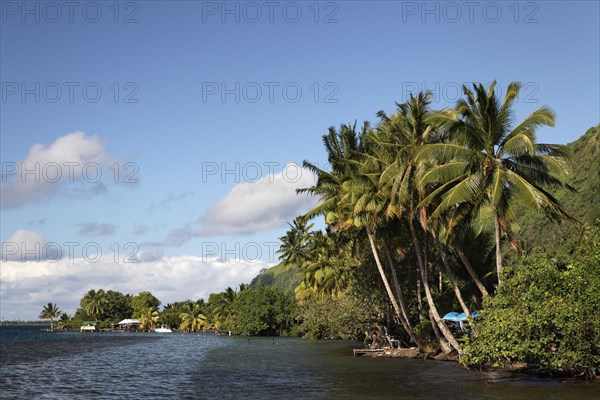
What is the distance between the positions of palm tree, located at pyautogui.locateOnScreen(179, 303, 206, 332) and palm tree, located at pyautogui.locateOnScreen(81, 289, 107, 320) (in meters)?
39.8

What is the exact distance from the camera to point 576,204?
10225 centimetres

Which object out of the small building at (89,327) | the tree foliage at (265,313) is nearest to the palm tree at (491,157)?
the tree foliage at (265,313)

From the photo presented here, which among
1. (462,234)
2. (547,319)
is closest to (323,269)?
(462,234)

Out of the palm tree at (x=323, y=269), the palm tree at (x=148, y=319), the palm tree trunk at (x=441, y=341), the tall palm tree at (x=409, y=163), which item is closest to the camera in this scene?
the tall palm tree at (x=409, y=163)

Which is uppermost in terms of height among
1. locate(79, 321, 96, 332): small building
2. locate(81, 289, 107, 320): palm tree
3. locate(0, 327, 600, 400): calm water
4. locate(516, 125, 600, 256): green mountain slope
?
locate(516, 125, 600, 256): green mountain slope

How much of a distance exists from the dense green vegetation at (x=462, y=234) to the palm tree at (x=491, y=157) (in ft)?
0.21

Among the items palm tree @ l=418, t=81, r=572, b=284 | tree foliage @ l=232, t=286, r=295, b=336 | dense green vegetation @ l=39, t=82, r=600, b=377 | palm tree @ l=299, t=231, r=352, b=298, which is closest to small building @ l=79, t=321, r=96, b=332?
tree foliage @ l=232, t=286, r=295, b=336

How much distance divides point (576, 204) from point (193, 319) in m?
101

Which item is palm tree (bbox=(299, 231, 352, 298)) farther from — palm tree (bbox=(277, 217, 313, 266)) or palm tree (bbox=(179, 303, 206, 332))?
palm tree (bbox=(179, 303, 206, 332))

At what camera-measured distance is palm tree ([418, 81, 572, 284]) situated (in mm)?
30156

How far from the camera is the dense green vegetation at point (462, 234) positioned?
27.0 meters

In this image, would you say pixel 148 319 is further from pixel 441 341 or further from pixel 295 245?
→ pixel 441 341

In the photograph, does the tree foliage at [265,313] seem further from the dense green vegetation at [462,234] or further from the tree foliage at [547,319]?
the tree foliage at [547,319]

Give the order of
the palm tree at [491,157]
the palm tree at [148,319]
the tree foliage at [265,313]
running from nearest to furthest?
the palm tree at [491,157] → the tree foliage at [265,313] → the palm tree at [148,319]
